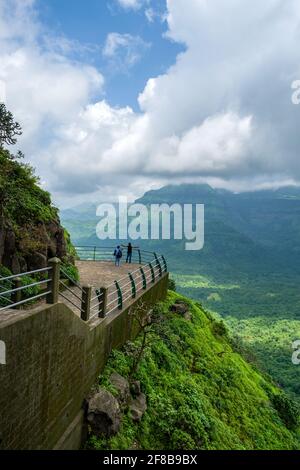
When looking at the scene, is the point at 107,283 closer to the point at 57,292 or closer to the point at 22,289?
the point at 22,289

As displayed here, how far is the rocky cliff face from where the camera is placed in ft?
41.8

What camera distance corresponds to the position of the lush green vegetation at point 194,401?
11.1 m

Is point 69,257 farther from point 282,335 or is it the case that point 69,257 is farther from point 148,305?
point 282,335

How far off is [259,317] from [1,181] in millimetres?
137217

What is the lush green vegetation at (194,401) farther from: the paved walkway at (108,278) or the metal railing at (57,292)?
the paved walkway at (108,278)

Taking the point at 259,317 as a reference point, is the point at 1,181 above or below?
above

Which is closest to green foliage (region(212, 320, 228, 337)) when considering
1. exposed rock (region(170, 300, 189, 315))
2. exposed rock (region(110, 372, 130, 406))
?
exposed rock (region(170, 300, 189, 315))

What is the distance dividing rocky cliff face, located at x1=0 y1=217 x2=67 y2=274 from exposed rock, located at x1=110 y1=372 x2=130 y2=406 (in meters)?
4.96

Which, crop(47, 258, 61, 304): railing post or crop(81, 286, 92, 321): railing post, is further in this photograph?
crop(81, 286, 92, 321): railing post

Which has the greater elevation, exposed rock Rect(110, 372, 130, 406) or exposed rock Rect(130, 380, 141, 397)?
exposed rock Rect(110, 372, 130, 406)

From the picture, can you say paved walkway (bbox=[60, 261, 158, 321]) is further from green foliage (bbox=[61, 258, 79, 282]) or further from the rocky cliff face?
the rocky cliff face

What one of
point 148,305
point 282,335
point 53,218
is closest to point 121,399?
point 148,305

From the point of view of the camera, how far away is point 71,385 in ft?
29.8

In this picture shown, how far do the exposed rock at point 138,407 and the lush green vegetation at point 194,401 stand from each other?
209 mm
